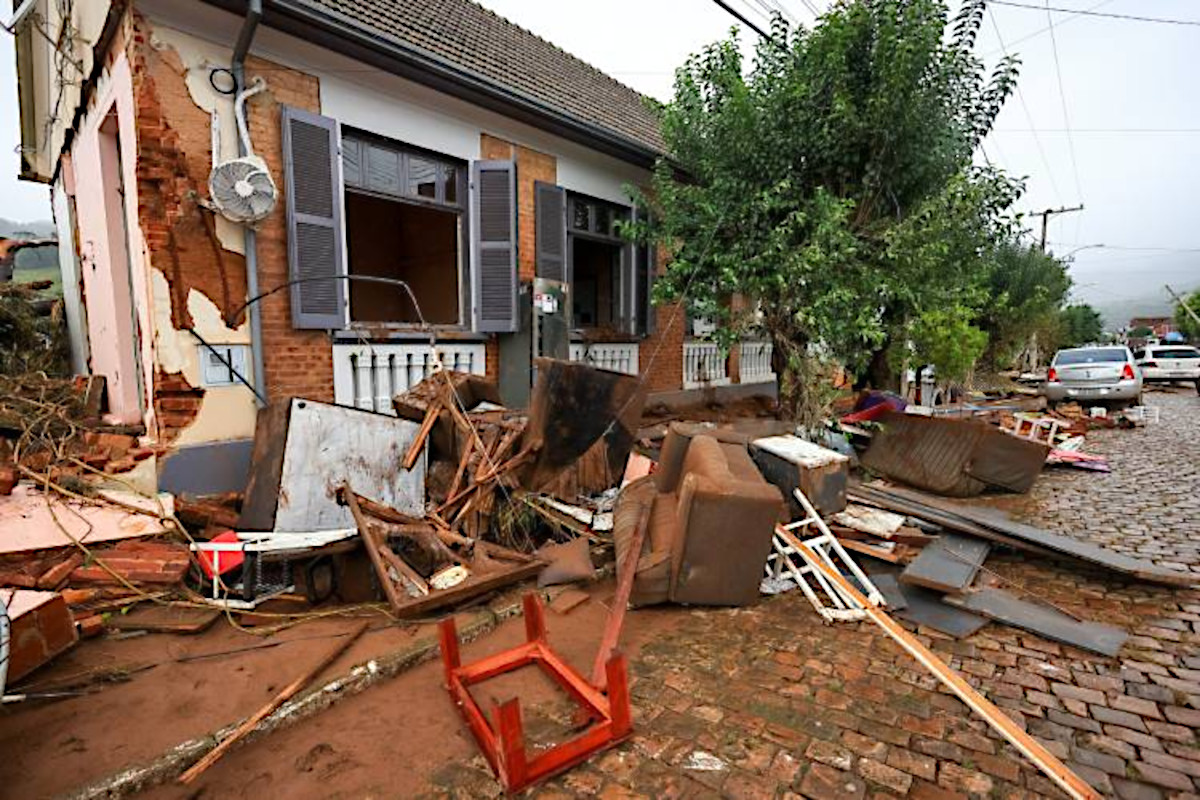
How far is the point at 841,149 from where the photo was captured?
632 cm

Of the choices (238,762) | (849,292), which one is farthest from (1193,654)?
(238,762)

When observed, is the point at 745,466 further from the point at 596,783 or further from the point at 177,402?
the point at 177,402

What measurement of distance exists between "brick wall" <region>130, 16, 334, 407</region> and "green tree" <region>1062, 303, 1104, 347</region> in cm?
3986

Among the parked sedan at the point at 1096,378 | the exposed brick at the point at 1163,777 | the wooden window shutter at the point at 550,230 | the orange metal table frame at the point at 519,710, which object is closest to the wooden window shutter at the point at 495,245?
Result: the wooden window shutter at the point at 550,230

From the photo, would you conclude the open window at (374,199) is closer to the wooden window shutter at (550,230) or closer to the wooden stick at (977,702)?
the wooden window shutter at (550,230)

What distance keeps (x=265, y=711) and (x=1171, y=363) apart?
1147 inches

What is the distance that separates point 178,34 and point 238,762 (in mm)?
5486

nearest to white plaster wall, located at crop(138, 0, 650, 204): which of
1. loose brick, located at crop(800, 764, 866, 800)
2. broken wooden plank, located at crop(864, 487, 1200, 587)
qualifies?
broken wooden plank, located at crop(864, 487, 1200, 587)

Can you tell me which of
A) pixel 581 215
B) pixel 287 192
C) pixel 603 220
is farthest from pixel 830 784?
pixel 603 220

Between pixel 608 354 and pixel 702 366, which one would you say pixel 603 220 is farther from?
pixel 702 366

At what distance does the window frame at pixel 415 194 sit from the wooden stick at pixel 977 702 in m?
4.83

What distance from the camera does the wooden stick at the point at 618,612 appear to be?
2625mm

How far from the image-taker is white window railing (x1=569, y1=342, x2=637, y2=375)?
781 centimetres

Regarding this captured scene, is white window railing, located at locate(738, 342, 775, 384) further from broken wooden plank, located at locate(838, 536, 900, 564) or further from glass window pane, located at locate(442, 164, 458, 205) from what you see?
broken wooden plank, located at locate(838, 536, 900, 564)
